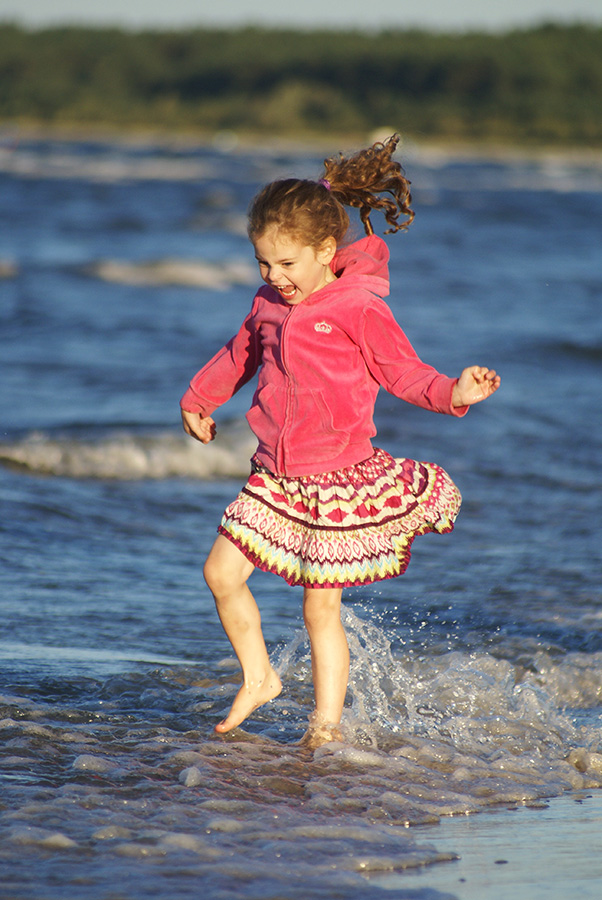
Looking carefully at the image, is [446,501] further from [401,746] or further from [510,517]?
[510,517]

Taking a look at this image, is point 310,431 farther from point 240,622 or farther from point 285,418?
point 240,622

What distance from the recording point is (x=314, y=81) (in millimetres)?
93375

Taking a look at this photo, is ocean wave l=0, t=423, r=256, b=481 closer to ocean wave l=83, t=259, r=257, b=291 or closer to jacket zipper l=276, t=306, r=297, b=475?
jacket zipper l=276, t=306, r=297, b=475

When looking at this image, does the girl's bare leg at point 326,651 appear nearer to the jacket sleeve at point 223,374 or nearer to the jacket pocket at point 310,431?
the jacket pocket at point 310,431

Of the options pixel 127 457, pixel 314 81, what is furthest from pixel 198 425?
pixel 314 81

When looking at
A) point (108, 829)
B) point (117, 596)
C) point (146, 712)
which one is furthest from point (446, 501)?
point (117, 596)

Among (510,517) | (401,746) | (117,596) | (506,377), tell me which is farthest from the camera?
(506,377)

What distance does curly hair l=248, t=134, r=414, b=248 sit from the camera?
8.93 ft

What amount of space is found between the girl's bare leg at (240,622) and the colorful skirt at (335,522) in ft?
0.20

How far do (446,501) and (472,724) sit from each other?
66 centimetres

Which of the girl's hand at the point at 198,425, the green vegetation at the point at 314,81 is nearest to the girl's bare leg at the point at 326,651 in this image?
the girl's hand at the point at 198,425

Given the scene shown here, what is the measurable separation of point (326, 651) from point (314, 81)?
314 ft

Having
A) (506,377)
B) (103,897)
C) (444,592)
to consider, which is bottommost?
(103,897)

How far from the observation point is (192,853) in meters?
2.21
